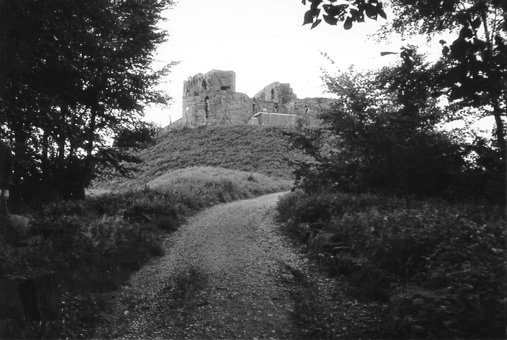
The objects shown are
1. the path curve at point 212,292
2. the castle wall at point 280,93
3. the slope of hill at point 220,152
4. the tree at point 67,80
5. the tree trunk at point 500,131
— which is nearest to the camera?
the path curve at point 212,292

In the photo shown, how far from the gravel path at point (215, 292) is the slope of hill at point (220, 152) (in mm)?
22588

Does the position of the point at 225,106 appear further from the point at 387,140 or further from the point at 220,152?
the point at 387,140

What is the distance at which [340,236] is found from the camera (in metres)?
9.35

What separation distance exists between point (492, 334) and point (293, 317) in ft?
9.40

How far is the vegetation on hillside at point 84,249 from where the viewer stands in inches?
225

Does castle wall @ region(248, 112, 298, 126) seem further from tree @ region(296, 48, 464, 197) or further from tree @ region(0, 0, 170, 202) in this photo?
tree @ region(296, 48, 464, 197)

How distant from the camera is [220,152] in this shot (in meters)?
42.3

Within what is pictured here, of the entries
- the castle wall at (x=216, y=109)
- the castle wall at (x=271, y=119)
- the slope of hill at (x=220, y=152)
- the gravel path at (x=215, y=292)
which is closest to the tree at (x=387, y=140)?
the gravel path at (x=215, y=292)

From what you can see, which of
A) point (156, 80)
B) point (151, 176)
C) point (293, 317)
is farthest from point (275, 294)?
point (151, 176)

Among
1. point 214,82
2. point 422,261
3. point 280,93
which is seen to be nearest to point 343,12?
point 422,261

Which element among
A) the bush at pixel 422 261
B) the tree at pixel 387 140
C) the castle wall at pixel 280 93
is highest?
the castle wall at pixel 280 93

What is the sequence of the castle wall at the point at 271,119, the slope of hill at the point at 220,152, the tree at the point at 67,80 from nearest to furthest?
the tree at the point at 67,80 < the slope of hill at the point at 220,152 < the castle wall at the point at 271,119

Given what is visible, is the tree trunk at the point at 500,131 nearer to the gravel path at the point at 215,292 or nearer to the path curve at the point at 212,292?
the gravel path at the point at 215,292

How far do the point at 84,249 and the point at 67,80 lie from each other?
5.71 m
